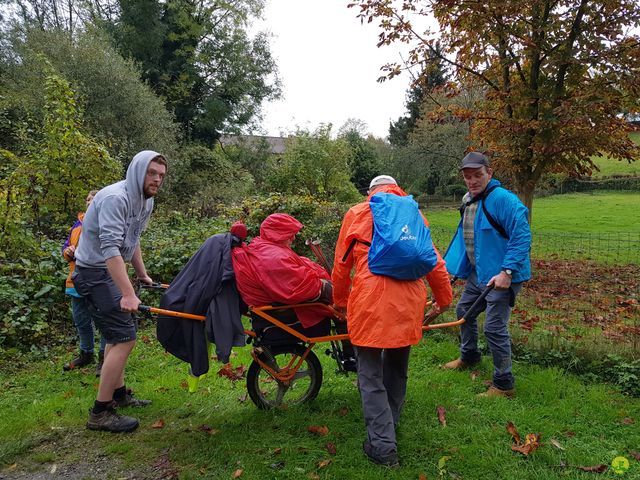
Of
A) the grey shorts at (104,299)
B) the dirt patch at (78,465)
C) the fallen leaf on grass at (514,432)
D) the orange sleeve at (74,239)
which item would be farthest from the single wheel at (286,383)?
the orange sleeve at (74,239)

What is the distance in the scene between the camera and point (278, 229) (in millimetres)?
3506

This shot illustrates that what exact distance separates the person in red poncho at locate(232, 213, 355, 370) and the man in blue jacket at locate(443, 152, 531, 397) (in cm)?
140

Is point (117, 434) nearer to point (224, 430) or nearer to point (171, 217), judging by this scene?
point (224, 430)

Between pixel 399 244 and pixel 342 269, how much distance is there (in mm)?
503

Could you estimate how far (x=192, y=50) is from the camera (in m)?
25.4

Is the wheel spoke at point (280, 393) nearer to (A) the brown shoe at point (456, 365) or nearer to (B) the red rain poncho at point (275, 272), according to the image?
(B) the red rain poncho at point (275, 272)

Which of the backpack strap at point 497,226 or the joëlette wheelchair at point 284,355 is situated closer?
the joëlette wheelchair at point 284,355

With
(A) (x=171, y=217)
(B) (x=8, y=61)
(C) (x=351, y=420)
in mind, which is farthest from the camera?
(B) (x=8, y=61)

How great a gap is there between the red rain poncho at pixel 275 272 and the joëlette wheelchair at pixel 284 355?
0.09 metres

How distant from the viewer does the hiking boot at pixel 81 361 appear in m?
5.11

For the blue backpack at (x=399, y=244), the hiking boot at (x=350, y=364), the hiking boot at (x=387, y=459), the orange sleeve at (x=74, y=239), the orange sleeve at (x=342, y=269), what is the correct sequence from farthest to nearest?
the orange sleeve at (x=74, y=239), the hiking boot at (x=350, y=364), the orange sleeve at (x=342, y=269), the hiking boot at (x=387, y=459), the blue backpack at (x=399, y=244)

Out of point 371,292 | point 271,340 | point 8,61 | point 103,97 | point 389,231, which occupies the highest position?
point 8,61

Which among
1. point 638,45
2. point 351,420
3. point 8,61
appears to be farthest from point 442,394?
point 8,61

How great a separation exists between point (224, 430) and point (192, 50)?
25.5 m
